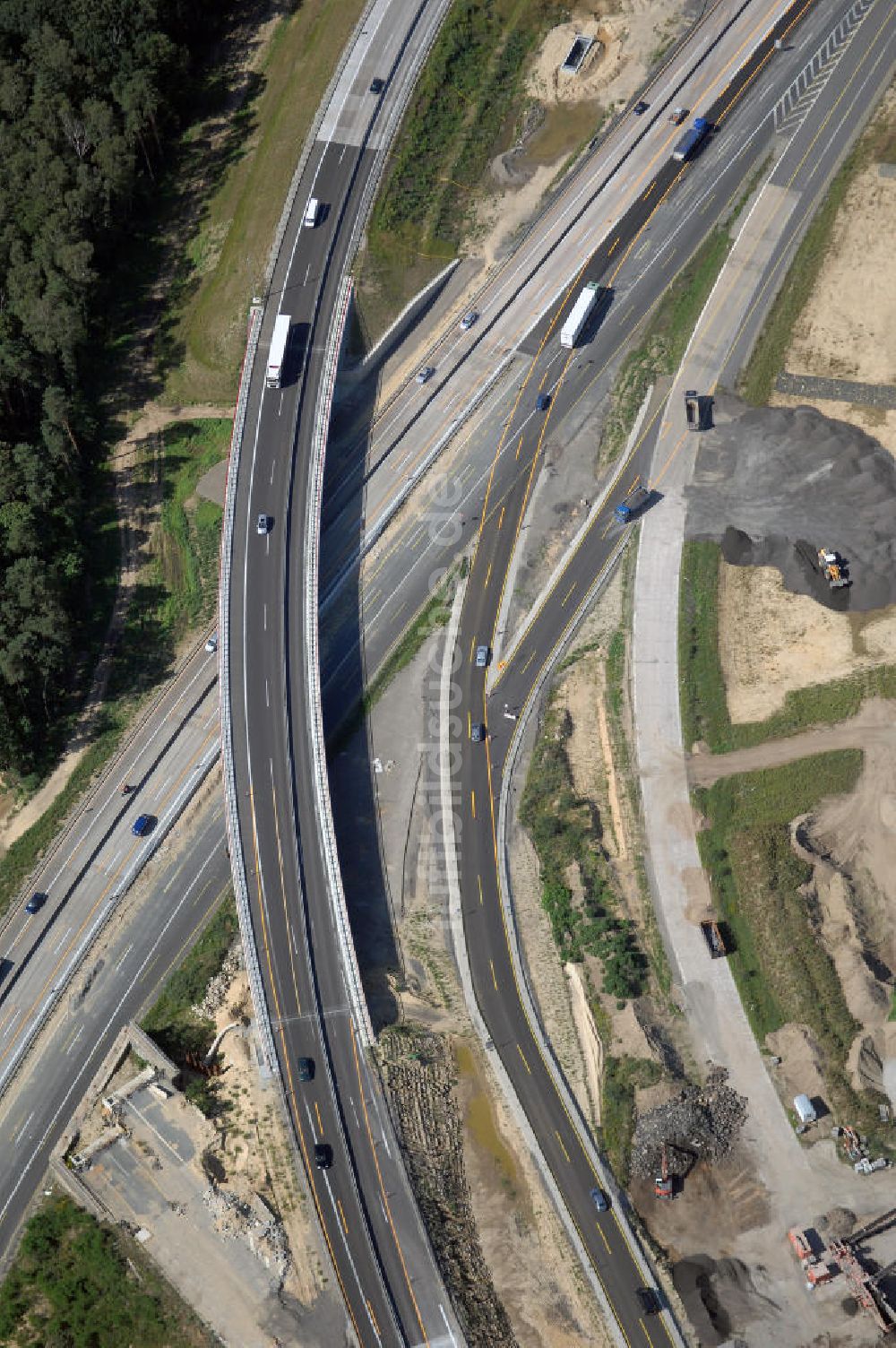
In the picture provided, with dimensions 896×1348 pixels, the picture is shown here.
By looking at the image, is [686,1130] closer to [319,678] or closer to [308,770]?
[308,770]

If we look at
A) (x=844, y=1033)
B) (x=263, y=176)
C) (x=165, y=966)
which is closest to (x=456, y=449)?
(x=263, y=176)

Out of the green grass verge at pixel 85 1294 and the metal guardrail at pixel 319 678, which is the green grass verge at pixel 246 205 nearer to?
the metal guardrail at pixel 319 678

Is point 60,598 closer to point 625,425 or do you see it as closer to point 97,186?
point 97,186

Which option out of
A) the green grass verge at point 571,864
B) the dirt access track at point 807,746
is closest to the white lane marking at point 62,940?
the green grass verge at point 571,864

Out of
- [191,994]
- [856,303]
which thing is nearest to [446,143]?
[856,303]

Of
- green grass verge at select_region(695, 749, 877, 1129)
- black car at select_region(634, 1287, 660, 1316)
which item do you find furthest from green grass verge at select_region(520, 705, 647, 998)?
black car at select_region(634, 1287, 660, 1316)

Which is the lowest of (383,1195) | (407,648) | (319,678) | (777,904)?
(383,1195)

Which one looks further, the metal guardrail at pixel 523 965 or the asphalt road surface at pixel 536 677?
the asphalt road surface at pixel 536 677
